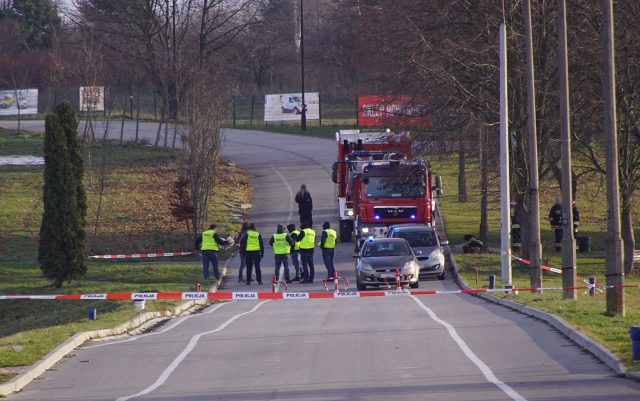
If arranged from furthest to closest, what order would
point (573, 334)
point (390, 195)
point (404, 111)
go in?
point (404, 111), point (390, 195), point (573, 334)

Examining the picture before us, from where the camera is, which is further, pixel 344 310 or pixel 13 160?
pixel 13 160

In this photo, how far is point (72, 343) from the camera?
16.2m

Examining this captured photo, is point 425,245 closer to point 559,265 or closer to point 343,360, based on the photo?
point 559,265

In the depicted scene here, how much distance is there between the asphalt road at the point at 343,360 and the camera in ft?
39.0

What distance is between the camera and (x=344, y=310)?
21.9 meters

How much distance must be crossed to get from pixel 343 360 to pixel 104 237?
24.9 m

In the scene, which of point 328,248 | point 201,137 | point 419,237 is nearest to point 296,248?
point 328,248

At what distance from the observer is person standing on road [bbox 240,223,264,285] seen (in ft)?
94.1

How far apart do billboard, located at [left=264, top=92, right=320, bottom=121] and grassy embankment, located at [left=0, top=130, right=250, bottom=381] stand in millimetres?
16545

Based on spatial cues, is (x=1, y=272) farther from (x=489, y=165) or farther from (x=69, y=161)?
(x=489, y=165)

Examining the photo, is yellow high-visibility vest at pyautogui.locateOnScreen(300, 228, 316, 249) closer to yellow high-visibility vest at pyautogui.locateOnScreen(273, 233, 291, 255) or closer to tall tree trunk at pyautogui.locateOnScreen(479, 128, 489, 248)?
yellow high-visibility vest at pyautogui.locateOnScreen(273, 233, 291, 255)

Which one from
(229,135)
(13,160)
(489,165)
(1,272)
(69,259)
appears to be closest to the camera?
(69,259)

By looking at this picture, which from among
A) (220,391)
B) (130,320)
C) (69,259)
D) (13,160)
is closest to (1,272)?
(69,259)

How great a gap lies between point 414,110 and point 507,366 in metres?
21.3
